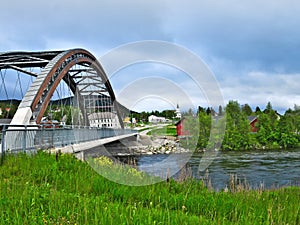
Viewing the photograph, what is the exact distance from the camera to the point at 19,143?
39.2ft

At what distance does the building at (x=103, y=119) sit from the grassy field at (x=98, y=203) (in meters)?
38.4

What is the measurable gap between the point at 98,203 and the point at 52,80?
2337 centimetres

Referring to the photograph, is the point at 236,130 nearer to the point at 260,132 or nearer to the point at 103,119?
the point at 260,132

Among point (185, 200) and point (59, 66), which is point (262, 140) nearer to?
point (59, 66)

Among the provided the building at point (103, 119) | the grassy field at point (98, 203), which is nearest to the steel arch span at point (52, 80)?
the building at point (103, 119)

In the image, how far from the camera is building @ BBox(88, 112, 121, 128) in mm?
47438

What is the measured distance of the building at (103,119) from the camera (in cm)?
4744

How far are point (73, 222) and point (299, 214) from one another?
3.84 meters

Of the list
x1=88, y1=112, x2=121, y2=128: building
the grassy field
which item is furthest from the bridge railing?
x1=88, y1=112, x2=121, y2=128: building

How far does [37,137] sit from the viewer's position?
13.9 metres

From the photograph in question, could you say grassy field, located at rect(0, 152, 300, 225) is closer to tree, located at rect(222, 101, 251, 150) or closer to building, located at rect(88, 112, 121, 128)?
building, located at rect(88, 112, 121, 128)

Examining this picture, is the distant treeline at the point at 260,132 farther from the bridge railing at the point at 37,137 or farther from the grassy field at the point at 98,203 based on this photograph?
the grassy field at the point at 98,203

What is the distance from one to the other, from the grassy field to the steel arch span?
14334mm

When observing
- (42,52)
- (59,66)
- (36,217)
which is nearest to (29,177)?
(36,217)
